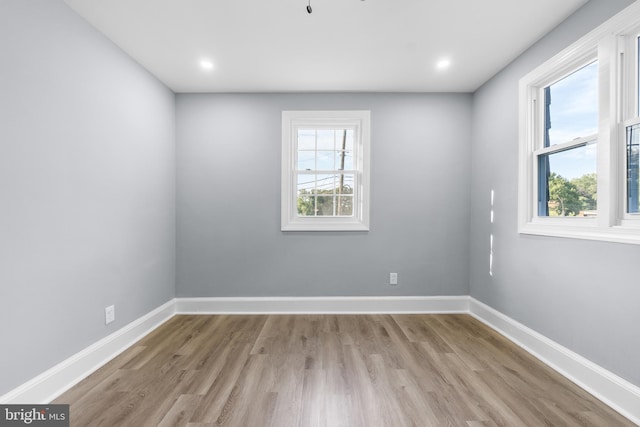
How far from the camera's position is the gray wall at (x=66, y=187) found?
164cm

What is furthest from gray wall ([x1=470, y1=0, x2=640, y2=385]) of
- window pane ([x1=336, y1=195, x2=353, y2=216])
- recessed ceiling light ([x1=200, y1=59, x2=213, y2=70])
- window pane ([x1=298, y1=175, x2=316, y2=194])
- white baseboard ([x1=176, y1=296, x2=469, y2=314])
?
recessed ceiling light ([x1=200, y1=59, x2=213, y2=70])

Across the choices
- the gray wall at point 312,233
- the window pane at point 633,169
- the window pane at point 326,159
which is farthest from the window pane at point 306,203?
the window pane at point 633,169

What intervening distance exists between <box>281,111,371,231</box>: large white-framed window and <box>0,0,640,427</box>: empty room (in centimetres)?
3

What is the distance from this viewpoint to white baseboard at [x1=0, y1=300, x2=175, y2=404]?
1.69 m

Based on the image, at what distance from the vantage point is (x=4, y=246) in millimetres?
1592

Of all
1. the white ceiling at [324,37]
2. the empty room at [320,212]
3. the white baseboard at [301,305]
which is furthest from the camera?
the white baseboard at [301,305]

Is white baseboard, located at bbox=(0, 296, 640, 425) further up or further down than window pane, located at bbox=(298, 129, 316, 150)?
further down

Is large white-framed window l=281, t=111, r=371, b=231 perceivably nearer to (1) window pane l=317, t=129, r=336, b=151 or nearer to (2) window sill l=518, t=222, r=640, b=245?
(1) window pane l=317, t=129, r=336, b=151

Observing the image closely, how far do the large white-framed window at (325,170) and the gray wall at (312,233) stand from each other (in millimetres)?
102

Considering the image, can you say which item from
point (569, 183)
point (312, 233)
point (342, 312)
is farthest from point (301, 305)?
point (569, 183)

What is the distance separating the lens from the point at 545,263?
2.35 metres

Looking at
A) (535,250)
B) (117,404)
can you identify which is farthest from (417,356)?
(117,404)

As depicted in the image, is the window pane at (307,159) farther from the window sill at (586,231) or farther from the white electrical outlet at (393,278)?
the window sill at (586,231)

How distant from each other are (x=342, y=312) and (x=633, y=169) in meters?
2.76
